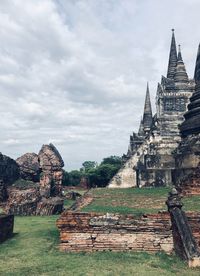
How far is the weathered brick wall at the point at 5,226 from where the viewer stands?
28.1ft

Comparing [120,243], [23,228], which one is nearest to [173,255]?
[120,243]

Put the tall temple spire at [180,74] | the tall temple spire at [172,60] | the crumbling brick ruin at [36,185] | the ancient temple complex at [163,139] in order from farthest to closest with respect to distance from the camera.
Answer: the tall temple spire at [172,60] < the tall temple spire at [180,74] < the ancient temple complex at [163,139] < the crumbling brick ruin at [36,185]

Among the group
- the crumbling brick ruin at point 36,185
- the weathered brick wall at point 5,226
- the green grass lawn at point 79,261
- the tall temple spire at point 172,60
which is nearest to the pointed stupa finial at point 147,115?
the tall temple spire at point 172,60

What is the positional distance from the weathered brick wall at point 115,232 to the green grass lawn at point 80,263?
0.95 feet

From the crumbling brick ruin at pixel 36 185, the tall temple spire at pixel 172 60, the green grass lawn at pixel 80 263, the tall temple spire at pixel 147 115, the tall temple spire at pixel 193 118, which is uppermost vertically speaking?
the tall temple spire at pixel 172 60

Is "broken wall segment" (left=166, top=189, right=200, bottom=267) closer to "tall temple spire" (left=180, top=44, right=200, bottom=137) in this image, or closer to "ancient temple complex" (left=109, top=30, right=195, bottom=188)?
"tall temple spire" (left=180, top=44, right=200, bottom=137)

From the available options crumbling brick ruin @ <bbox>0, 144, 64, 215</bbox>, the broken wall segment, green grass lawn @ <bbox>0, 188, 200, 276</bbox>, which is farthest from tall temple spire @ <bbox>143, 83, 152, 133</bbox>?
the broken wall segment

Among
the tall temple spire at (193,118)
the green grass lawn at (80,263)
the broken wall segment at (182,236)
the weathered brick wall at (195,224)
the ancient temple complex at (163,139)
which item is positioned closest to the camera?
the green grass lawn at (80,263)

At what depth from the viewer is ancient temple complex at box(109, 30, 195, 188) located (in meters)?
21.6

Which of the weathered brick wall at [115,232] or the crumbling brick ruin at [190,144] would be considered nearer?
the weathered brick wall at [115,232]

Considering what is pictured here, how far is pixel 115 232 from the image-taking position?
7.04m

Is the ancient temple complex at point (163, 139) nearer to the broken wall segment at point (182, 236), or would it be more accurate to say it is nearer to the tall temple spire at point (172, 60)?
the tall temple spire at point (172, 60)

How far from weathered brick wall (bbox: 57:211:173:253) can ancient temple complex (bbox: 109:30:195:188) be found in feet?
46.3

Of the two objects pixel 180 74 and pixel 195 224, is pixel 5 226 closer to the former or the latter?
pixel 195 224
